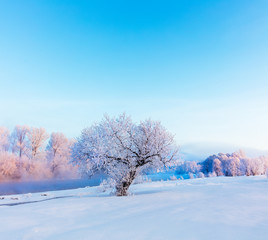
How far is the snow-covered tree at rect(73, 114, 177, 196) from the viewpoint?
14.1 m

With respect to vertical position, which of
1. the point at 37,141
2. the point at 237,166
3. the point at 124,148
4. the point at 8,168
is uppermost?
the point at 37,141

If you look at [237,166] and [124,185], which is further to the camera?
[237,166]

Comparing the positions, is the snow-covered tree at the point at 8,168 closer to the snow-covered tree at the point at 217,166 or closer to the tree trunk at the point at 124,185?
the tree trunk at the point at 124,185

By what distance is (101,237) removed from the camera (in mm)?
4602

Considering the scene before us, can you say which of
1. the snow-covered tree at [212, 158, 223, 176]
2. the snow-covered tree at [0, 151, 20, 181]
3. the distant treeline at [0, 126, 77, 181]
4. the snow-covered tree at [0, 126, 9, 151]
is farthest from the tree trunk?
the snow-covered tree at [212, 158, 223, 176]

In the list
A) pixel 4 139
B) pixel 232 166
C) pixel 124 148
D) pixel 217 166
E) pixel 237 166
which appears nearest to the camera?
pixel 124 148

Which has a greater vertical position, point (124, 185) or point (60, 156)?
point (60, 156)

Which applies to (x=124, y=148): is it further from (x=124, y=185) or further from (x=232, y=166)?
(x=232, y=166)

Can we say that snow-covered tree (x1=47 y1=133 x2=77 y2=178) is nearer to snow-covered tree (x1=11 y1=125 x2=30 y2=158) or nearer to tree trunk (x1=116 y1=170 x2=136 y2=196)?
snow-covered tree (x1=11 y1=125 x2=30 y2=158)

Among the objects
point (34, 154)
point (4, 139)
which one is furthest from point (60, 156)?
point (4, 139)

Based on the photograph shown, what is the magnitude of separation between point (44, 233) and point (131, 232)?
247 cm

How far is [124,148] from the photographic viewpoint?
14.5 m

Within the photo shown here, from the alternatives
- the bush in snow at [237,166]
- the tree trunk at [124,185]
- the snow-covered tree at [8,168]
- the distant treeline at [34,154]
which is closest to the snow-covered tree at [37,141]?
the distant treeline at [34,154]

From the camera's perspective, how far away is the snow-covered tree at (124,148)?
14062 mm
